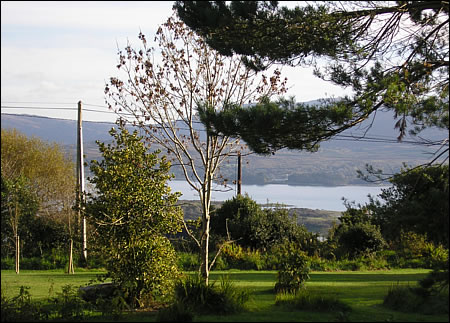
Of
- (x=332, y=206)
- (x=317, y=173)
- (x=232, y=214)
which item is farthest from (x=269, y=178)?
(x=232, y=214)

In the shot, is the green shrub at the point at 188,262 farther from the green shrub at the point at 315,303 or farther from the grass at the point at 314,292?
the green shrub at the point at 315,303

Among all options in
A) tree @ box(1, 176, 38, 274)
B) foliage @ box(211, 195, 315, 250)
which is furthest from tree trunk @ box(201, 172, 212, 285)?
tree @ box(1, 176, 38, 274)

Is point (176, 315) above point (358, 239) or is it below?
below

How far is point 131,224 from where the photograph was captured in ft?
29.2

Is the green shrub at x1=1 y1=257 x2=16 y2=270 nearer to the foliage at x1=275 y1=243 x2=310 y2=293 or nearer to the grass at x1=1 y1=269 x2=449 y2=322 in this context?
the grass at x1=1 y1=269 x2=449 y2=322

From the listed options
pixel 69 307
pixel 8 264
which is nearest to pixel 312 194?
pixel 8 264

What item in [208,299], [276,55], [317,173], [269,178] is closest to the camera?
[208,299]

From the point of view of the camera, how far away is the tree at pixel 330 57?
818 cm

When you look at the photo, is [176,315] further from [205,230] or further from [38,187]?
[38,187]

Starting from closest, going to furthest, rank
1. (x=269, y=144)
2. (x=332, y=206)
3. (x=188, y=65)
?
(x=269, y=144)
(x=188, y=65)
(x=332, y=206)

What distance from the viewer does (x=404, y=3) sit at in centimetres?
877

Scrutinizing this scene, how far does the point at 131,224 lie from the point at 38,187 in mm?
14213

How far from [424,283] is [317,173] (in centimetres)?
5034

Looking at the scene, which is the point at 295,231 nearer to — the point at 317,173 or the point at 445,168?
the point at 445,168
